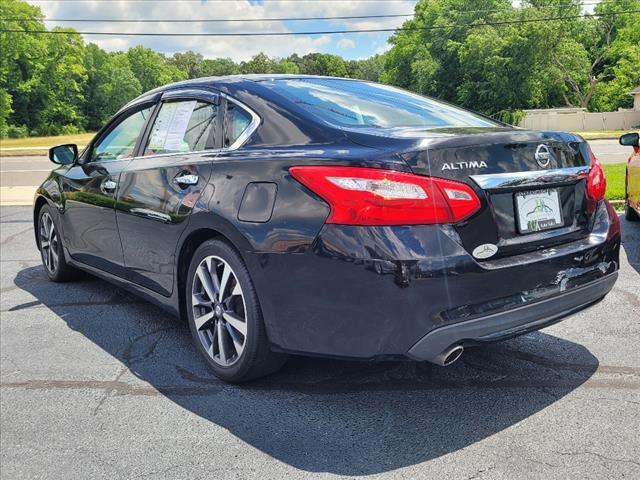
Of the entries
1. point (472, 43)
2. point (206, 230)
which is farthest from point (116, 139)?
point (472, 43)

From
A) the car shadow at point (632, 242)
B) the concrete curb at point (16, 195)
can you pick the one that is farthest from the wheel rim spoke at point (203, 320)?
the concrete curb at point (16, 195)

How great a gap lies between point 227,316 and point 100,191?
173cm

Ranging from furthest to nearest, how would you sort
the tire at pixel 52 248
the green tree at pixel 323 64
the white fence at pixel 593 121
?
the green tree at pixel 323 64, the white fence at pixel 593 121, the tire at pixel 52 248

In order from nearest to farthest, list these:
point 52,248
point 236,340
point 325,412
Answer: point 325,412 → point 236,340 → point 52,248

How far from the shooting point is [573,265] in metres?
2.96

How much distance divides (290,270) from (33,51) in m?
70.7

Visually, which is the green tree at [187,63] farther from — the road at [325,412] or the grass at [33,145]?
the road at [325,412]

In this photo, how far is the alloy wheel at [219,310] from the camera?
127 inches

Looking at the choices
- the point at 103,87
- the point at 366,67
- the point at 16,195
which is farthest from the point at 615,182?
the point at 366,67

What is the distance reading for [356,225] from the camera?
8.54 ft

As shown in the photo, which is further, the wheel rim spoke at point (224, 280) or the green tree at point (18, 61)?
the green tree at point (18, 61)

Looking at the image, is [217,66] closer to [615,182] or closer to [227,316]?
[615,182]

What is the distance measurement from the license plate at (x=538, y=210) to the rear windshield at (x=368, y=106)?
67cm

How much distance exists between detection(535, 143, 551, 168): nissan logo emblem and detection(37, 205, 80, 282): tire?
13.2ft
